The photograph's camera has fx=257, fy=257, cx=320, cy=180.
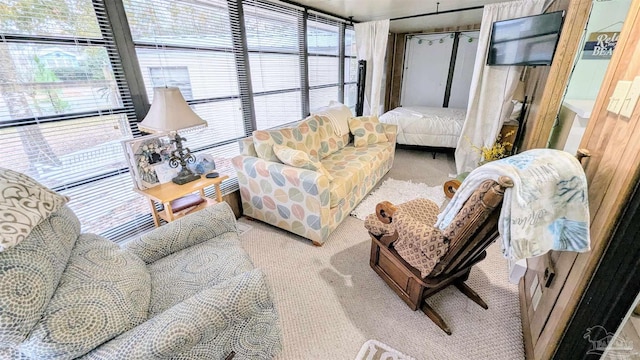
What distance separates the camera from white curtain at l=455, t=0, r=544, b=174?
278cm

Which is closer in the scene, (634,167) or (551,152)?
(634,167)

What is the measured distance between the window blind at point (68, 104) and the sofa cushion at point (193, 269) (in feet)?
2.77

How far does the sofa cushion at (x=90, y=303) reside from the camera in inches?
28.5

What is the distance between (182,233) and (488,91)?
3.49m

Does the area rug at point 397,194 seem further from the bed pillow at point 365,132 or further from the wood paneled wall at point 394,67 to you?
the wood paneled wall at point 394,67

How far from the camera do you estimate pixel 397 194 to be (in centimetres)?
298

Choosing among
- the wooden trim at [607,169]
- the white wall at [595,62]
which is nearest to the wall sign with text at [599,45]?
the white wall at [595,62]

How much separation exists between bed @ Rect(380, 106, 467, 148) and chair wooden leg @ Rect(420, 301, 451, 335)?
2.93 m

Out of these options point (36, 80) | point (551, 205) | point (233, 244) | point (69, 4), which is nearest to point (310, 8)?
point (69, 4)

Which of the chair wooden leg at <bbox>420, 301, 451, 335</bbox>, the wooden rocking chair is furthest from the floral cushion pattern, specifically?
the chair wooden leg at <bbox>420, 301, 451, 335</bbox>

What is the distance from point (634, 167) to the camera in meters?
0.81

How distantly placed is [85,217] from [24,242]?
1131mm

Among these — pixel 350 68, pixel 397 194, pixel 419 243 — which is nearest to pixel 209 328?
pixel 419 243

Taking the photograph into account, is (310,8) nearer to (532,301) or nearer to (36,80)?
(36,80)
